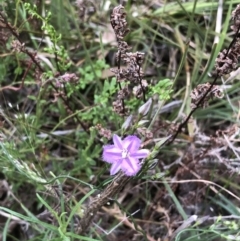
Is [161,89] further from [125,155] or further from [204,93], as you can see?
[125,155]

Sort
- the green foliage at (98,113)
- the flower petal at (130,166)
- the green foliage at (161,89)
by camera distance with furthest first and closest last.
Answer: the green foliage at (98,113)
the green foliage at (161,89)
the flower petal at (130,166)

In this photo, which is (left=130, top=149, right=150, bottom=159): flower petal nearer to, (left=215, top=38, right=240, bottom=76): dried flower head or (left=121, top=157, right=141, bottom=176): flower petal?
(left=121, top=157, right=141, bottom=176): flower petal

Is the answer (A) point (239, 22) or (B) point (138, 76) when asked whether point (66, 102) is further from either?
(A) point (239, 22)

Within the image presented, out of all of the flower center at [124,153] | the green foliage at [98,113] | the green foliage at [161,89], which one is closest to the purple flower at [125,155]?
the flower center at [124,153]

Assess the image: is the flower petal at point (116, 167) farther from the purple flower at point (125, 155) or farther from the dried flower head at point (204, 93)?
the dried flower head at point (204, 93)

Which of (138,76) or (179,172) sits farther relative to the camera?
(179,172)

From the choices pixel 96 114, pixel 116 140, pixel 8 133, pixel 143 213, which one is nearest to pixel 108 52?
pixel 96 114

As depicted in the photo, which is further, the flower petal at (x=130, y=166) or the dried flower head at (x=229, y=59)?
the dried flower head at (x=229, y=59)
